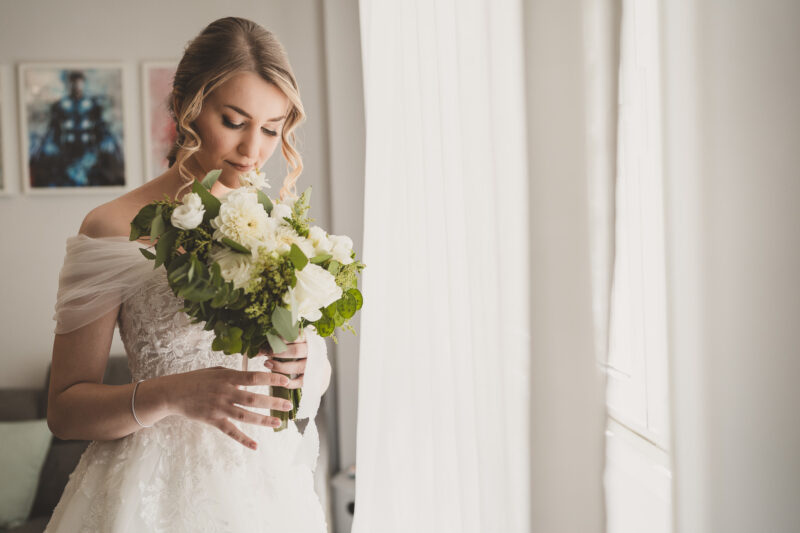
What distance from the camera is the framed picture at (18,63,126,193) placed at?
9.73 ft

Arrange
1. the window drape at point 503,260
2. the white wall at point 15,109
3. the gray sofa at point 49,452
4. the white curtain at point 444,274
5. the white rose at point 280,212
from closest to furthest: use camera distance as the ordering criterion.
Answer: the window drape at point 503,260, the white curtain at point 444,274, the white rose at point 280,212, the gray sofa at point 49,452, the white wall at point 15,109

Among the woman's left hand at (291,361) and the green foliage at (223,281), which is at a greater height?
the green foliage at (223,281)

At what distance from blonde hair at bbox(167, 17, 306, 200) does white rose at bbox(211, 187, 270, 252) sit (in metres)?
0.33

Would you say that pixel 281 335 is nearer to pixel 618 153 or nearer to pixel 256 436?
pixel 256 436

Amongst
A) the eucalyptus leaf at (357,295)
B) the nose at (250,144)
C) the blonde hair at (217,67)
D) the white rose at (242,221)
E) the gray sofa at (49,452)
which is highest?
the blonde hair at (217,67)

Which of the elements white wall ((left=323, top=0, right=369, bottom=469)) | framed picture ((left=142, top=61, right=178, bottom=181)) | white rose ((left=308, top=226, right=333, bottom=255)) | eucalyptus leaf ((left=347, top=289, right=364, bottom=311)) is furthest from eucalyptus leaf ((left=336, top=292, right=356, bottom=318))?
framed picture ((left=142, top=61, right=178, bottom=181))

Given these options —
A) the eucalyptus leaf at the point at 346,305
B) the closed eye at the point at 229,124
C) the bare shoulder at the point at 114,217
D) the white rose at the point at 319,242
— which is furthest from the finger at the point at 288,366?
the closed eye at the point at 229,124

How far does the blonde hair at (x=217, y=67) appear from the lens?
48.9 inches

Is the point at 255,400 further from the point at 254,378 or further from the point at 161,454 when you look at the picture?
the point at 161,454

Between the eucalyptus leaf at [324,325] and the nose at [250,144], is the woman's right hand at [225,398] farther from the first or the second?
the nose at [250,144]

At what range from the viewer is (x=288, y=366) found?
1059 millimetres

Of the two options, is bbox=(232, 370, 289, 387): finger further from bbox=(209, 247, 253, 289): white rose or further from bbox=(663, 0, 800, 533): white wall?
bbox=(663, 0, 800, 533): white wall

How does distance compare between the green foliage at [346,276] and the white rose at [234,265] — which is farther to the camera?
the green foliage at [346,276]

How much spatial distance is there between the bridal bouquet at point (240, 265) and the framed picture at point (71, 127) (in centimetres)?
235
